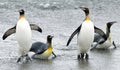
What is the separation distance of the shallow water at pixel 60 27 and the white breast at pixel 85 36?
24cm

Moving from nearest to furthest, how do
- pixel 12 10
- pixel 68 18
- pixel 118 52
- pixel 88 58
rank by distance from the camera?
1. pixel 88 58
2. pixel 118 52
3. pixel 68 18
4. pixel 12 10

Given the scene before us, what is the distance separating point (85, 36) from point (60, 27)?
3.31m

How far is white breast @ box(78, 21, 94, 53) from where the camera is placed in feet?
27.8

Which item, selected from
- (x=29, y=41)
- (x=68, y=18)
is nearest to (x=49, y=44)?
(x=29, y=41)

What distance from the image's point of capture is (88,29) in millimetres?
8453

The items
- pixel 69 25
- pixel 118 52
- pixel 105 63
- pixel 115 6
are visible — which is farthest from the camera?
pixel 115 6

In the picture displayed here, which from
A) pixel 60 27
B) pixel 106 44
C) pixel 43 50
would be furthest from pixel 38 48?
pixel 60 27

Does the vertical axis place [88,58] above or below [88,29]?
below

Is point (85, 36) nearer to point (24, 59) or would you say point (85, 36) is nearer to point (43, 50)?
point (43, 50)

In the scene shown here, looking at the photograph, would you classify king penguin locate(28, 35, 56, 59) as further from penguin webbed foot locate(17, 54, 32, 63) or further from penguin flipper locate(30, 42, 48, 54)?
penguin webbed foot locate(17, 54, 32, 63)

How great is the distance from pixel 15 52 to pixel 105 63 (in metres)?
1.91

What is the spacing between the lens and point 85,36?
8.53 metres

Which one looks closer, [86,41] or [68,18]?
[86,41]

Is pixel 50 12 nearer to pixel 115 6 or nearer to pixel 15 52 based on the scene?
pixel 115 6
